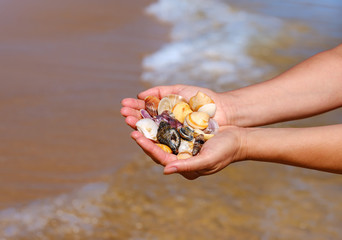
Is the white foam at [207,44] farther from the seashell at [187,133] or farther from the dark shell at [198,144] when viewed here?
the dark shell at [198,144]

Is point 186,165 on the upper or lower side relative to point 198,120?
lower

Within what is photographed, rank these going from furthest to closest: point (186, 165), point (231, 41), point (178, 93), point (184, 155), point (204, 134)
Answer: point (231, 41), point (178, 93), point (204, 134), point (184, 155), point (186, 165)

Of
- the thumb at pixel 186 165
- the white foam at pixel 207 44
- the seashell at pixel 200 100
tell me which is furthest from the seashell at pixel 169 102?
the white foam at pixel 207 44

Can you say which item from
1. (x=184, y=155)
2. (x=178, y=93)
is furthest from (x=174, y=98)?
(x=184, y=155)

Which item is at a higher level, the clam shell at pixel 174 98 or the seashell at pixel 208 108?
the clam shell at pixel 174 98

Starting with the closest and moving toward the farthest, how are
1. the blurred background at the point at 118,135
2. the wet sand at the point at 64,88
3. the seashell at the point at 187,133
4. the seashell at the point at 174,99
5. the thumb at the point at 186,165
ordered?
1. the thumb at the point at 186,165
2. the seashell at the point at 187,133
3. the seashell at the point at 174,99
4. the blurred background at the point at 118,135
5. the wet sand at the point at 64,88

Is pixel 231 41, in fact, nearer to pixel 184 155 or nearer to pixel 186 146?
pixel 186 146

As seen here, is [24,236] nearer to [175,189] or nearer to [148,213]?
[148,213]
